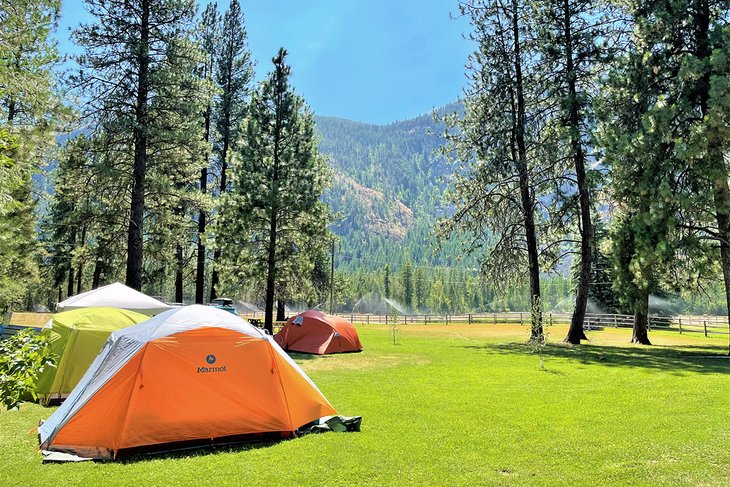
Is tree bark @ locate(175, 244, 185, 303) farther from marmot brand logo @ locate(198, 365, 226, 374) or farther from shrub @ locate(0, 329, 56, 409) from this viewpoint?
shrub @ locate(0, 329, 56, 409)

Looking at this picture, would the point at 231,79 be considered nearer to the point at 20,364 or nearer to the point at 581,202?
the point at 581,202

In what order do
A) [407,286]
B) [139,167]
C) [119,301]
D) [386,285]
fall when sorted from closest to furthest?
[119,301] < [139,167] < [407,286] < [386,285]

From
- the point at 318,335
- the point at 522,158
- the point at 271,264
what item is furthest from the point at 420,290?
the point at 318,335

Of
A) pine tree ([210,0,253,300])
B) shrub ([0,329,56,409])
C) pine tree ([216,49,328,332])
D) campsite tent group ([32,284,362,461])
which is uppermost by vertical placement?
pine tree ([210,0,253,300])

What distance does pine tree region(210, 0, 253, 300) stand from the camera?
25594mm

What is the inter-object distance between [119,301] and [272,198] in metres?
7.30

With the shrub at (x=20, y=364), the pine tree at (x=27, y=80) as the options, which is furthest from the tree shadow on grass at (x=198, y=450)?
the pine tree at (x=27, y=80)

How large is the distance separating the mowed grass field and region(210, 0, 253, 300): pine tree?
58.9ft

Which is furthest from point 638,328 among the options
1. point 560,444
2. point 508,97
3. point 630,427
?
point 560,444

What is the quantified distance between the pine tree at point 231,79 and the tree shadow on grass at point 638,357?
16.5 m

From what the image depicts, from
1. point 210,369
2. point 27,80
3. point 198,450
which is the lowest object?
point 198,450

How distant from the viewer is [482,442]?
6.55 meters

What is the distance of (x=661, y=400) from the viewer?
8.78 m

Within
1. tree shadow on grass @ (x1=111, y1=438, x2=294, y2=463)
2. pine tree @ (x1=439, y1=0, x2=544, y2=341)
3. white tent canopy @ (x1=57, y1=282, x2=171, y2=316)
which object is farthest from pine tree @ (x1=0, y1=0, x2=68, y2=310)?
pine tree @ (x1=439, y1=0, x2=544, y2=341)
